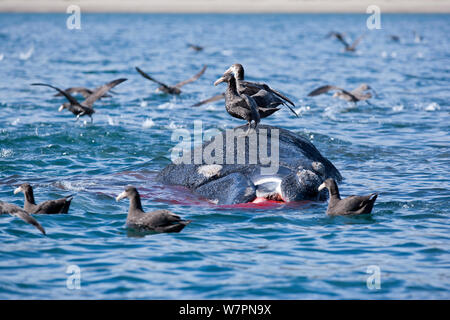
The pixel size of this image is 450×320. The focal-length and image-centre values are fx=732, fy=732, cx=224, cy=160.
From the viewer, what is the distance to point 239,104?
11.7 metres

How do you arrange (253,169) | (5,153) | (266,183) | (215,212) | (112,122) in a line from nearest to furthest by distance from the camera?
(215,212)
(266,183)
(253,169)
(5,153)
(112,122)

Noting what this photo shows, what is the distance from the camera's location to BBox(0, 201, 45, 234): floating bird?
352 inches

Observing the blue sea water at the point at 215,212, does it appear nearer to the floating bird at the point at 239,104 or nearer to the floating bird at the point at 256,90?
the floating bird at the point at 239,104

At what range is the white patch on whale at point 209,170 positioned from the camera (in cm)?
1152

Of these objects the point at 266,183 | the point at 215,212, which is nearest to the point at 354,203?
the point at 266,183

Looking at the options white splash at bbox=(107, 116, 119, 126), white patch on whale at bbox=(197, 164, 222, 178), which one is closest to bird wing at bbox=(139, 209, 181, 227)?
white patch on whale at bbox=(197, 164, 222, 178)

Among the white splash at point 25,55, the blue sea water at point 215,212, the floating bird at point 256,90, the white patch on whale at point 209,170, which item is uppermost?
the floating bird at point 256,90

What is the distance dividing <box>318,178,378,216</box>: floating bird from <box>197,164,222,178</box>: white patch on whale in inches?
82.7

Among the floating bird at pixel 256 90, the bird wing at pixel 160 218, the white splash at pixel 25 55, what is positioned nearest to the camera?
the bird wing at pixel 160 218

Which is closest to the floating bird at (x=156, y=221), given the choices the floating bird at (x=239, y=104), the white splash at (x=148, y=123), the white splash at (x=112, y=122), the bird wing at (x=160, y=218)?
the bird wing at (x=160, y=218)

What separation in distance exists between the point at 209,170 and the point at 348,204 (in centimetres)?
259

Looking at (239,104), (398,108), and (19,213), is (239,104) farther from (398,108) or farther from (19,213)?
(398,108)

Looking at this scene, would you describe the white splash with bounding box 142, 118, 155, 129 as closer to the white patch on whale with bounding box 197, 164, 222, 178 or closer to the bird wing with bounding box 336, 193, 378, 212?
the white patch on whale with bounding box 197, 164, 222, 178

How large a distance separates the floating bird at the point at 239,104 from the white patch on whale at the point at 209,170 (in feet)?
2.78
